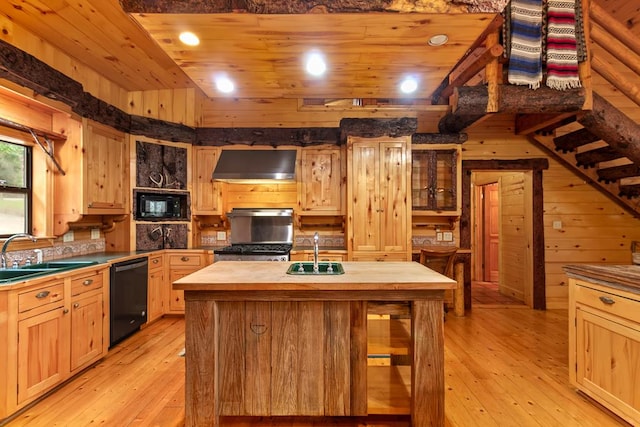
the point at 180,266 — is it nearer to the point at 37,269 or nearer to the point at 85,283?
the point at 85,283

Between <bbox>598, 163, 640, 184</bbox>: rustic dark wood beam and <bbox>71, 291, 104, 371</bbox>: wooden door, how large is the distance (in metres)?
5.83

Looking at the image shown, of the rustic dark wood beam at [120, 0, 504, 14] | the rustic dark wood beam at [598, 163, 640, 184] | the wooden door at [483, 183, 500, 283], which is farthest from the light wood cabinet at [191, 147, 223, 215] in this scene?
the wooden door at [483, 183, 500, 283]

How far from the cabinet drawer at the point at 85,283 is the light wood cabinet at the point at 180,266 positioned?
1.15m

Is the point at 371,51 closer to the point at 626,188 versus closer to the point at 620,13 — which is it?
the point at 620,13

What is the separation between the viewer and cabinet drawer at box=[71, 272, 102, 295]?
2562 millimetres

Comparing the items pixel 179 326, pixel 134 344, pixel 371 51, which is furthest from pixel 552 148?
pixel 134 344

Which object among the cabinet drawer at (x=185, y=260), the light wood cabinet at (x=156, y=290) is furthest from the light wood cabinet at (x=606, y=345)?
the light wood cabinet at (x=156, y=290)

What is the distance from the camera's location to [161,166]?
163 inches

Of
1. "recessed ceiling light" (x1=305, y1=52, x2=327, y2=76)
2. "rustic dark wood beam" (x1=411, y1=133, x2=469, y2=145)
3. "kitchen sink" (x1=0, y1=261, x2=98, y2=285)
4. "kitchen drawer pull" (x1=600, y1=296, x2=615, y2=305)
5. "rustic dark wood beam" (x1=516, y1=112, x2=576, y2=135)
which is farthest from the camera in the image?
"rustic dark wood beam" (x1=411, y1=133, x2=469, y2=145)

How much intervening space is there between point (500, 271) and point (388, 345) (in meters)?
4.39

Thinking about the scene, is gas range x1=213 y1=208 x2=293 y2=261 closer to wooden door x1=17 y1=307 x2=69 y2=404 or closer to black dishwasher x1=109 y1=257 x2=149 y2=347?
black dishwasher x1=109 y1=257 x2=149 y2=347

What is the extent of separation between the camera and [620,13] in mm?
3820

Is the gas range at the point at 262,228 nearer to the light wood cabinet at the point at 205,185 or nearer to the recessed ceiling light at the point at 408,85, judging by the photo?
the light wood cabinet at the point at 205,185

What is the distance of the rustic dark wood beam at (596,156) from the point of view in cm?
377
